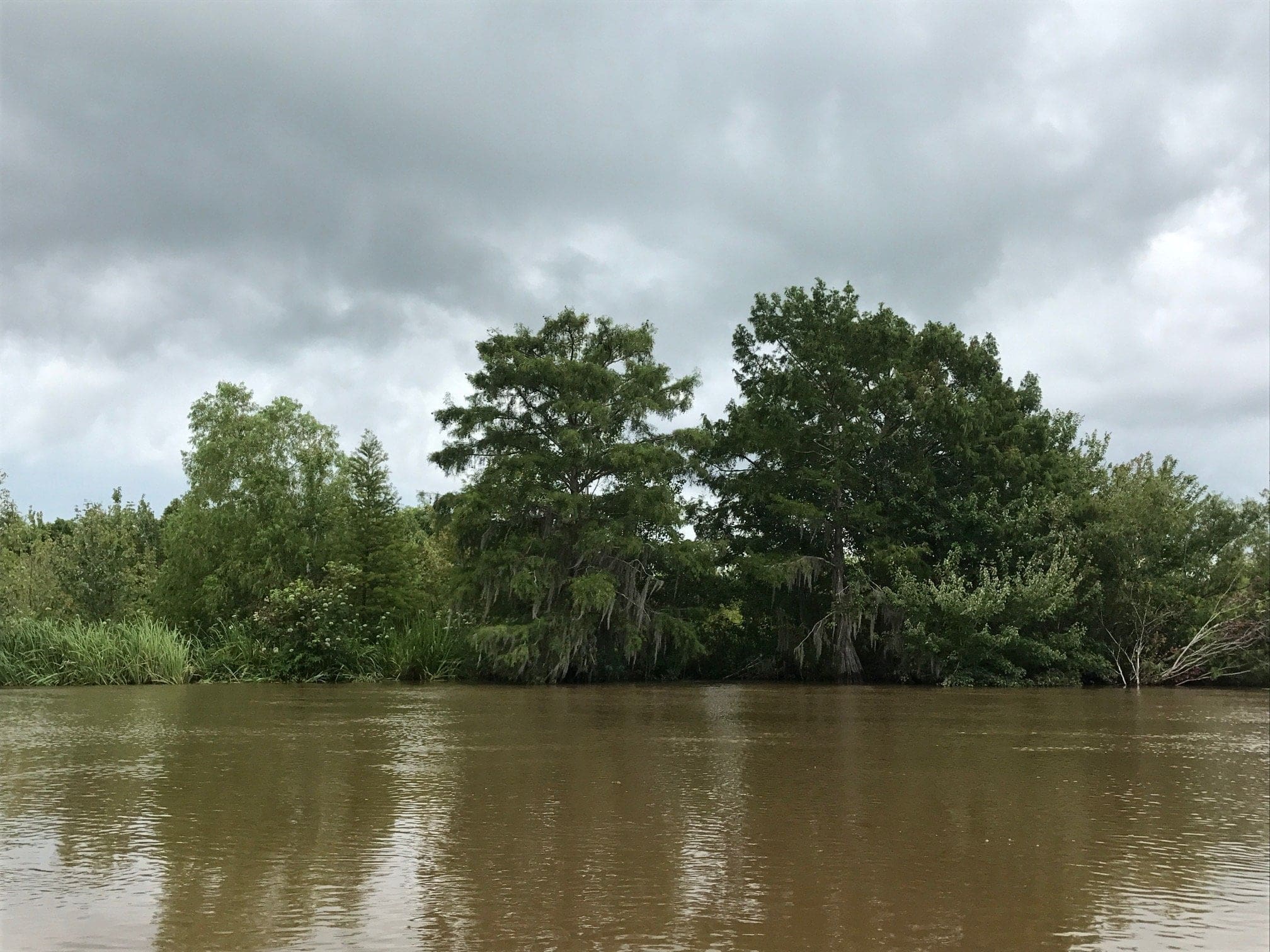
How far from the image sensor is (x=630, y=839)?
657 cm

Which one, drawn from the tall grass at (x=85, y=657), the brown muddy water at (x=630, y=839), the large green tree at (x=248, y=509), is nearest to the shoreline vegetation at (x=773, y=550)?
the tall grass at (x=85, y=657)

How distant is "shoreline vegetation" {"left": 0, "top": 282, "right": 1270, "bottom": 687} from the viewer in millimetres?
25984

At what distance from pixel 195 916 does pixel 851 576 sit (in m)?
24.2

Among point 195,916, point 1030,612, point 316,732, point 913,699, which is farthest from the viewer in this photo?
point 1030,612

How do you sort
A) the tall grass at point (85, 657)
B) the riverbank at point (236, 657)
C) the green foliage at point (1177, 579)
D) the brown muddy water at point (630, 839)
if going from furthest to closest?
the green foliage at point (1177, 579), the riverbank at point (236, 657), the tall grass at point (85, 657), the brown muddy water at point (630, 839)

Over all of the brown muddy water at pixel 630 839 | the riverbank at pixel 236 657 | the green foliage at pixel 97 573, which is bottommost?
the brown muddy water at pixel 630 839

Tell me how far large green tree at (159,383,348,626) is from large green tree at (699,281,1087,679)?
13.8 m

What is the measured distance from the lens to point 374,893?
5293 mm

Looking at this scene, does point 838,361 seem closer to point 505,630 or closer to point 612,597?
point 612,597

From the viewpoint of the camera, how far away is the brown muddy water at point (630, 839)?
4.73 meters

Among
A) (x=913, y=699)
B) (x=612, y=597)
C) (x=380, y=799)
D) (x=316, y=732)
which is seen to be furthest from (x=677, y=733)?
(x=612, y=597)

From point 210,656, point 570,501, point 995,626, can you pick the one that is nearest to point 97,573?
point 210,656

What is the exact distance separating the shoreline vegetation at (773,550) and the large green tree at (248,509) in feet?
10.2

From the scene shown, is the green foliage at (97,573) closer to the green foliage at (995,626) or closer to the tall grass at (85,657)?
the tall grass at (85,657)
